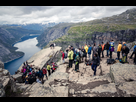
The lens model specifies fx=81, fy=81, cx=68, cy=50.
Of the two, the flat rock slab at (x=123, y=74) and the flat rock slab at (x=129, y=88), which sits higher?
the flat rock slab at (x=123, y=74)

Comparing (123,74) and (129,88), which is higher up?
Answer: (123,74)

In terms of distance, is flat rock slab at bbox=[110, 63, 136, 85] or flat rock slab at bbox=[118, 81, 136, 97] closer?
flat rock slab at bbox=[118, 81, 136, 97]

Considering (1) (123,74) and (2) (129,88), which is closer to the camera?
(2) (129,88)

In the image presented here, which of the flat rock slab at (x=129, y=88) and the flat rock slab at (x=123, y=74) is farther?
the flat rock slab at (x=123, y=74)

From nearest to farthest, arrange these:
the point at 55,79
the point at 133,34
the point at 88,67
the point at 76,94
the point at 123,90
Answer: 1. the point at 123,90
2. the point at 76,94
3. the point at 55,79
4. the point at 88,67
5. the point at 133,34

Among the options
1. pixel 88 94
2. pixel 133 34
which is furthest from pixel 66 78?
pixel 133 34

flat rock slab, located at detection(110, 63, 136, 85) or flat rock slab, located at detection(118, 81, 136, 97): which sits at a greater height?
flat rock slab, located at detection(110, 63, 136, 85)

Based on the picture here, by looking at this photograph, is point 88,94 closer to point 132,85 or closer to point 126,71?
point 132,85
